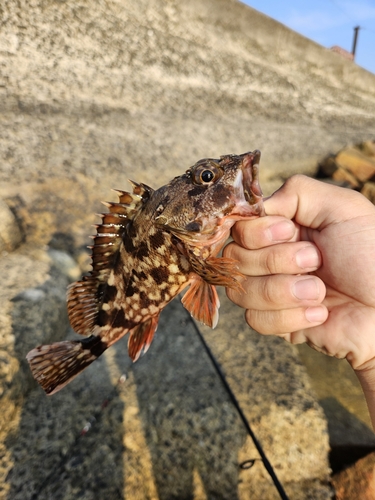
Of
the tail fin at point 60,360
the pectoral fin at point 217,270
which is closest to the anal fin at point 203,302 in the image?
the pectoral fin at point 217,270

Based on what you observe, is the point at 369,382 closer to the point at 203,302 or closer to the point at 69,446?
the point at 203,302

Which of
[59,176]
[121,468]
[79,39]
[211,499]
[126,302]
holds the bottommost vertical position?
[211,499]

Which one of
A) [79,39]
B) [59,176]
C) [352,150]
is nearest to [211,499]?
[59,176]

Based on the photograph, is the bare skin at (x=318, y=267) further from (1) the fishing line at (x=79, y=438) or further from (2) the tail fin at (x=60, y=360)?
(1) the fishing line at (x=79, y=438)

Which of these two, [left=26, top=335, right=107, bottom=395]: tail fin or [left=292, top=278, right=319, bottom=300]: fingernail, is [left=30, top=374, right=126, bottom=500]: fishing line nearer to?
[left=26, top=335, right=107, bottom=395]: tail fin

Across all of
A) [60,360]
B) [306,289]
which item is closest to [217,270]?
[306,289]

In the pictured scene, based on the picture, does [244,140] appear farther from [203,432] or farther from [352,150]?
[203,432]

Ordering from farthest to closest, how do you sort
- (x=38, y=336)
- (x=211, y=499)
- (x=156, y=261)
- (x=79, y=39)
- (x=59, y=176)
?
(x=79, y=39), (x=59, y=176), (x=38, y=336), (x=211, y=499), (x=156, y=261)
